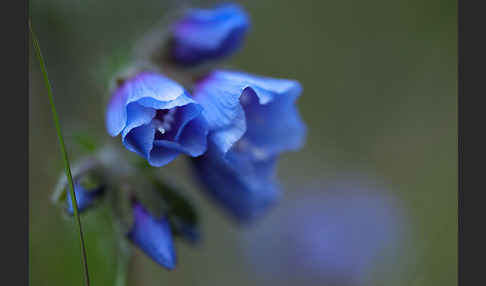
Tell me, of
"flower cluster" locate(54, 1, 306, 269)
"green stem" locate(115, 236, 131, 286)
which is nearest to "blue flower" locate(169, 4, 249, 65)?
"flower cluster" locate(54, 1, 306, 269)

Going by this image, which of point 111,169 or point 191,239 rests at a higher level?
point 111,169

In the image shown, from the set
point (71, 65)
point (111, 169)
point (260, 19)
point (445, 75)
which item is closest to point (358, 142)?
point (445, 75)

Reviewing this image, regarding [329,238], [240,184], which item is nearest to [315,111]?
[329,238]

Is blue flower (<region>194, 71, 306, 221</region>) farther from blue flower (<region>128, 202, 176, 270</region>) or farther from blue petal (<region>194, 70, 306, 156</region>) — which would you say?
blue flower (<region>128, 202, 176, 270</region>)

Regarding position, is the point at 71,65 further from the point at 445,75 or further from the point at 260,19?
the point at 445,75

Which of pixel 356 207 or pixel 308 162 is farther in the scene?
pixel 308 162

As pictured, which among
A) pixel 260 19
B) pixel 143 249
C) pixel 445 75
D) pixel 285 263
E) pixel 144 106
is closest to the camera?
pixel 144 106

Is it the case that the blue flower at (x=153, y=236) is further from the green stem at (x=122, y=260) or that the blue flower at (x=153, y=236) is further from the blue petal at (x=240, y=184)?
the blue petal at (x=240, y=184)

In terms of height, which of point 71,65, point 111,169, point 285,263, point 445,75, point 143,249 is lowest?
point 285,263
